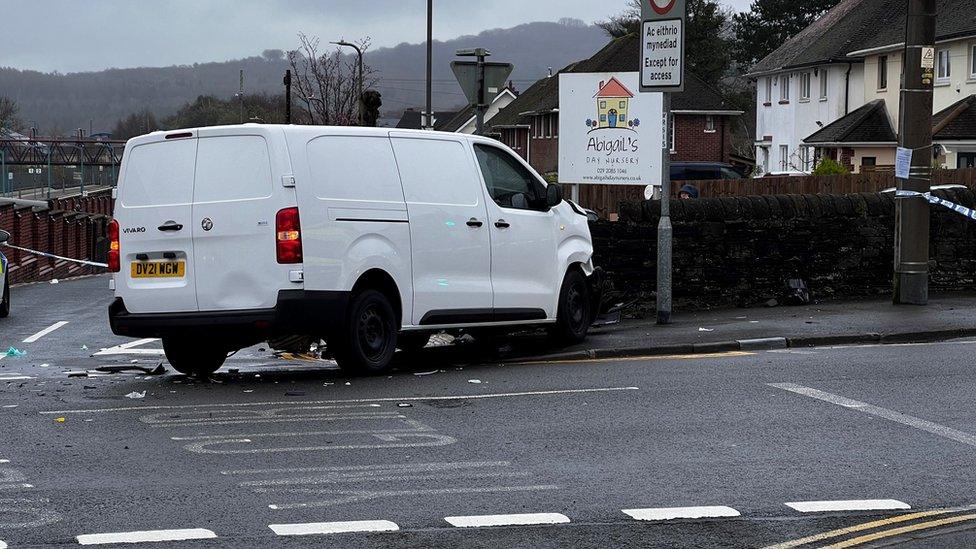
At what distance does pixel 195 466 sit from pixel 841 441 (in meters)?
4.07

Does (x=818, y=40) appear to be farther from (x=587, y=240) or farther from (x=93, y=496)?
(x=93, y=496)

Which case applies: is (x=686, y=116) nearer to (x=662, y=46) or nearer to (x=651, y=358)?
(x=662, y=46)

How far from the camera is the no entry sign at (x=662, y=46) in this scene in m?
15.5

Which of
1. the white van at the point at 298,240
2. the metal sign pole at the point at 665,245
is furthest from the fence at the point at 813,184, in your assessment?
the white van at the point at 298,240

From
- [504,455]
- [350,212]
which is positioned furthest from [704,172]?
[504,455]

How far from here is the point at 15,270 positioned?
3416cm

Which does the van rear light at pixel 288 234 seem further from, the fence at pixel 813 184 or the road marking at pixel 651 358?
the fence at pixel 813 184

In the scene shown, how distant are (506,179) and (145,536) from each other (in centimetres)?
792

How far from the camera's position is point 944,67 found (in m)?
48.9

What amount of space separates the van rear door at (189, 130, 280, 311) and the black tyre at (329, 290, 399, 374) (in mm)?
772

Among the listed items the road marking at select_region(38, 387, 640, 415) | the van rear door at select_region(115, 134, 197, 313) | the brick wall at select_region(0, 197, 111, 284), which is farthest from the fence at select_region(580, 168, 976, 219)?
the brick wall at select_region(0, 197, 111, 284)

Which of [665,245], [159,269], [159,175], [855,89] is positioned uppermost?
[855,89]

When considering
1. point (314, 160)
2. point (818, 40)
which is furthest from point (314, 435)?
point (818, 40)

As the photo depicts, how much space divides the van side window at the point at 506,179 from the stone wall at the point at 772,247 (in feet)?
11.4
